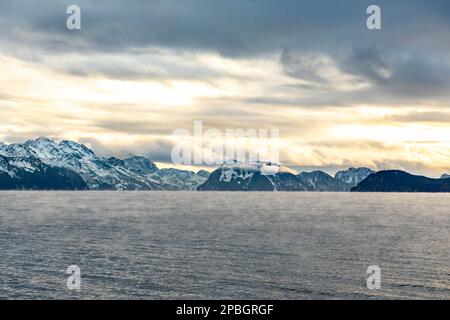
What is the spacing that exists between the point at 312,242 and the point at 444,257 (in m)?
33.7

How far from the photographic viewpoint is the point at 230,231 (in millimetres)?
147625

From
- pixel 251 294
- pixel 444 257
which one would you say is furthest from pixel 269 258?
pixel 444 257

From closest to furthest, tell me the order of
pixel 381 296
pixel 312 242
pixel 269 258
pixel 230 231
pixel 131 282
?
pixel 381 296 < pixel 131 282 < pixel 269 258 < pixel 312 242 < pixel 230 231

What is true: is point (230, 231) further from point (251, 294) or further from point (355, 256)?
point (251, 294)

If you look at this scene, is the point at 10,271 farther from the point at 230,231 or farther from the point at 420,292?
the point at 230,231

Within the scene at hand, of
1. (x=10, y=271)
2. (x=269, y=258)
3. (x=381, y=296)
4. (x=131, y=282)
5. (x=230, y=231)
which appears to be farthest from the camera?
(x=230, y=231)

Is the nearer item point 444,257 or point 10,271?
point 10,271

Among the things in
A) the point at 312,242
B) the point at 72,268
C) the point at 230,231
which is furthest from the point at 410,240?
the point at 72,268

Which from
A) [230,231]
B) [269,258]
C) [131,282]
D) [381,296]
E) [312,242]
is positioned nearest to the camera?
[381,296]

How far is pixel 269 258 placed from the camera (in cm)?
9475

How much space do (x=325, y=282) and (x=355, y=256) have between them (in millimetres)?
30109

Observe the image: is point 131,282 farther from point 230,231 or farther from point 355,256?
point 230,231

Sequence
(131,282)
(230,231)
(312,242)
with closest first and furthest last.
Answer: (131,282) < (312,242) < (230,231)

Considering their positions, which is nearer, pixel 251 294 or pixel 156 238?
pixel 251 294
